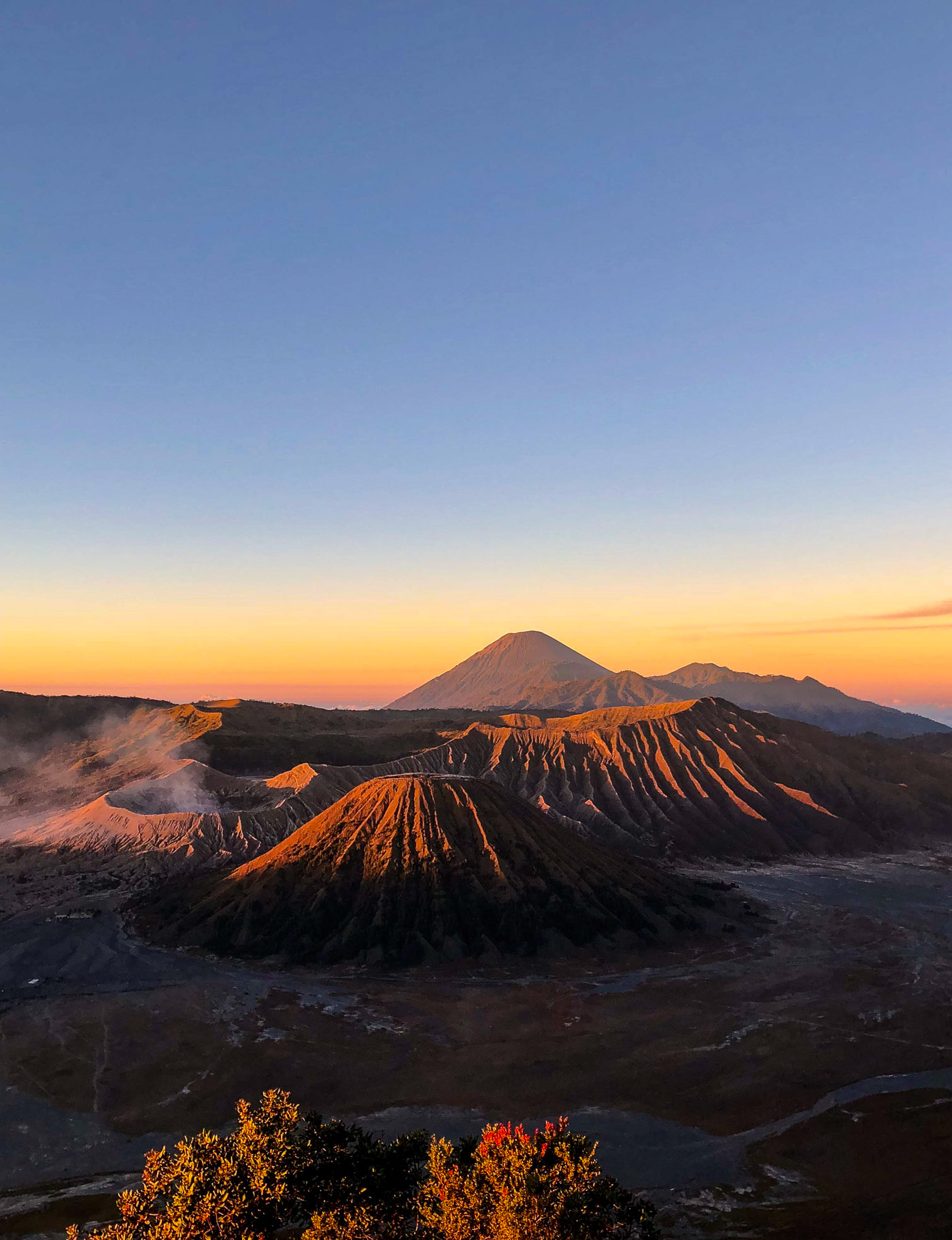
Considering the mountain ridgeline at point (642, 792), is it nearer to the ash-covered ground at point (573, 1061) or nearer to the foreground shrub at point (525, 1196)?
the ash-covered ground at point (573, 1061)

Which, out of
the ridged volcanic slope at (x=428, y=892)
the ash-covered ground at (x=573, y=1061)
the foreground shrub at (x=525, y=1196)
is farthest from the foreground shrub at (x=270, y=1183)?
the ridged volcanic slope at (x=428, y=892)

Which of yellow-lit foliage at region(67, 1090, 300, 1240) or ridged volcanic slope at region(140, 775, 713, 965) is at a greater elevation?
yellow-lit foliage at region(67, 1090, 300, 1240)

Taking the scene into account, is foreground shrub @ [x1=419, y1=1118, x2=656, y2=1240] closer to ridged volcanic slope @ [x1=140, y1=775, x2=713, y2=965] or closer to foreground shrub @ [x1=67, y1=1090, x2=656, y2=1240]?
foreground shrub @ [x1=67, y1=1090, x2=656, y2=1240]

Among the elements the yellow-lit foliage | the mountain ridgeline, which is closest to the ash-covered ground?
the yellow-lit foliage

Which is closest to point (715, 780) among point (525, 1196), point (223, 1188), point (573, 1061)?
point (573, 1061)

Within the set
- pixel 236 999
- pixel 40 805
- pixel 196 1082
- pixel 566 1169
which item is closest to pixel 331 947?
pixel 236 999

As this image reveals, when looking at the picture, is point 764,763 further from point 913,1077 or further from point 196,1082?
point 196,1082
